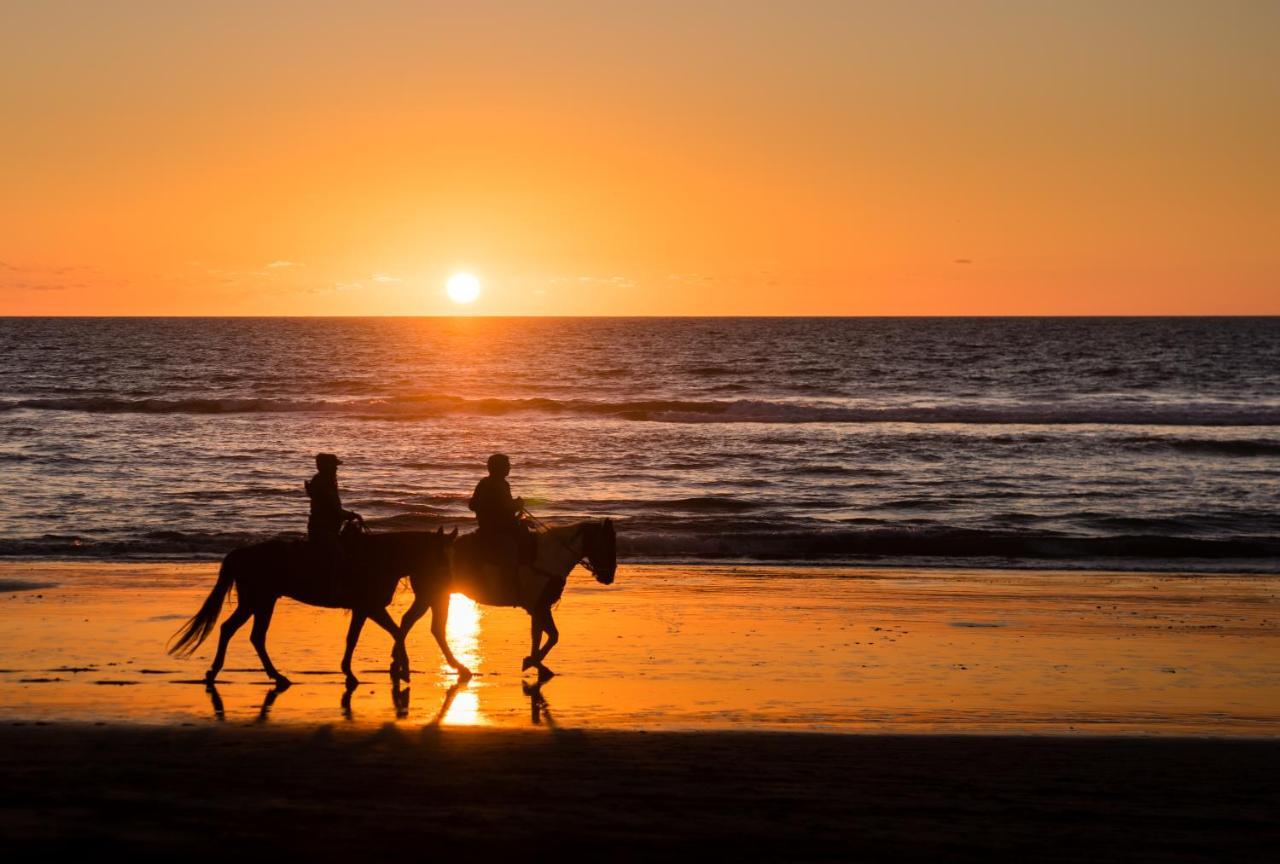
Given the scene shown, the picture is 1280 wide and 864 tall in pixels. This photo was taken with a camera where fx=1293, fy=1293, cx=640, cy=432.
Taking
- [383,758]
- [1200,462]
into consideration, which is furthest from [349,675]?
[1200,462]

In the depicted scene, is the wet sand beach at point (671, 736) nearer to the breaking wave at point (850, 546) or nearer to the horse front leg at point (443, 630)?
the horse front leg at point (443, 630)

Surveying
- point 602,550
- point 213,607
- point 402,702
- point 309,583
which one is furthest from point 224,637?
point 602,550

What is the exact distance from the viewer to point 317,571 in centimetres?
1093

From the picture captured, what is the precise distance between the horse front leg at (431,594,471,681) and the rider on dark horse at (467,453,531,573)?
0.60 m

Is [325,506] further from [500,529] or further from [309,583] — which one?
[500,529]

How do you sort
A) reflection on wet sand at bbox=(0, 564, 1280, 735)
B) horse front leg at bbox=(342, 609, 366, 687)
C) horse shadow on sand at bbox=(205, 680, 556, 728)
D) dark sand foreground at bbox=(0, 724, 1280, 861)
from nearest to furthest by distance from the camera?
dark sand foreground at bbox=(0, 724, 1280, 861), horse shadow on sand at bbox=(205, 680, 556, 728), reflection on wet sand at bbox=(0, 564, 1280, 735), horse front leg at bbox=(342, 609, 366, 687)

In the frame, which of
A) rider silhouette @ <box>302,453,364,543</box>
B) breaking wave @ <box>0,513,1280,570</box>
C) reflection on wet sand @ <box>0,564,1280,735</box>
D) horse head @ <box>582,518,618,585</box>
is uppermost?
rider silhouette @ <box>302,453,364,543</box>

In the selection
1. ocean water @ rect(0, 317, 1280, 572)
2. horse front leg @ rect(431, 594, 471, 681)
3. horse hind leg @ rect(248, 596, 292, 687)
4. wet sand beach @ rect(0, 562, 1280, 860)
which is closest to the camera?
wet sand beach @ rect(0, 562, 1280, 860)

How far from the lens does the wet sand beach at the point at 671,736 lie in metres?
6.87

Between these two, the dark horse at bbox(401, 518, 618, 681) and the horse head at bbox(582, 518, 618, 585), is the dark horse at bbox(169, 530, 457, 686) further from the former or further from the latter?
the horse head at bbox(582, 518, 618, 585)

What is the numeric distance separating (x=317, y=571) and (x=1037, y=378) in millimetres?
68088

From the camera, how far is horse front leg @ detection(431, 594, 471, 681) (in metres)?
11.1

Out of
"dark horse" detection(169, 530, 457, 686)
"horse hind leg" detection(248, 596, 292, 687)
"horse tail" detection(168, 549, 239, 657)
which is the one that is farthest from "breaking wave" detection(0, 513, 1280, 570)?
"horse hind leg" detection(248, 596, 292, 687)

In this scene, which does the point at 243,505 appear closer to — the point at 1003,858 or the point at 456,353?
the point at 1003,858
